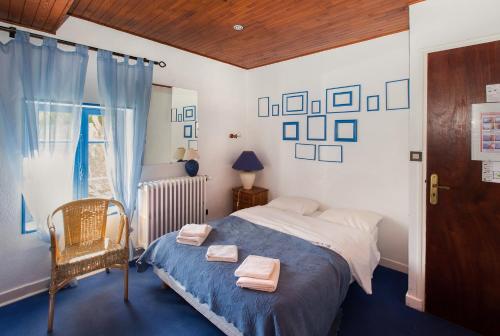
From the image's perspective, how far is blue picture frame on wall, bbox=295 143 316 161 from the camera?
3.53 m

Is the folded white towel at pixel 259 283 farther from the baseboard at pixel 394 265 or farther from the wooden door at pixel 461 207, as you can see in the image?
the baseboard at pixel 394 265

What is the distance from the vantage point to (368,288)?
2150 millimetres

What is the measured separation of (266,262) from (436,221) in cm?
140

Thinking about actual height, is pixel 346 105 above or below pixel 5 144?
above

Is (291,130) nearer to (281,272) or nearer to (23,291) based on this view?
(281,272)

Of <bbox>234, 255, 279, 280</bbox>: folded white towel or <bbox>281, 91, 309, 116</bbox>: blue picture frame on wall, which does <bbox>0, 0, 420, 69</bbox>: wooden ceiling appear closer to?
<bbox>281, 91, 309, 116</bbox>: blue picture frame on wall

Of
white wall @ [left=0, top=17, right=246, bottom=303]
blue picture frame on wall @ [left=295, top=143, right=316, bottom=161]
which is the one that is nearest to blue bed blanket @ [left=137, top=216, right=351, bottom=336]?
white wall @ [left=0, top=17, right=246, bottom=303]

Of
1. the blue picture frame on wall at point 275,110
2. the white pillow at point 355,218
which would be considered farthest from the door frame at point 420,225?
the blue picture frame on wall at point 275,110

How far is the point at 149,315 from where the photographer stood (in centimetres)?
212

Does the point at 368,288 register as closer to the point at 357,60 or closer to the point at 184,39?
the point at 357,60

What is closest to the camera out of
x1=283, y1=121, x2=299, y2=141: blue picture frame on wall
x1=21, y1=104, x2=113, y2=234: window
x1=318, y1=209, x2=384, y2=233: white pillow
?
x1=21, y1=104, x2=113, y2=234: window

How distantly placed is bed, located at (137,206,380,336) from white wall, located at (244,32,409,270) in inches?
20.6

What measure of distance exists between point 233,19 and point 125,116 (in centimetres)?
145

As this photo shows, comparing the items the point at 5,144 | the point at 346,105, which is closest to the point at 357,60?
the point at 346,105
